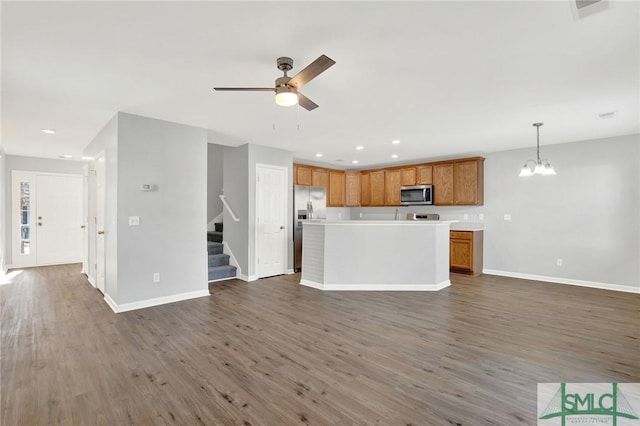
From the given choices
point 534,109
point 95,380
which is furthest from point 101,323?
point 534,109

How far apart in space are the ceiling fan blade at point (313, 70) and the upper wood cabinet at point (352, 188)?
5985 mm

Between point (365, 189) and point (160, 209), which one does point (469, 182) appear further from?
point (160, 209)

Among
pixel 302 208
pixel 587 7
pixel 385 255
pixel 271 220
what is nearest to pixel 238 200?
pixel 271 220

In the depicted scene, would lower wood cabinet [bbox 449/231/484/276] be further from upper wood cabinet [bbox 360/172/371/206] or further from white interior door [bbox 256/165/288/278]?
white interior door [bbox 256/165/288/278]

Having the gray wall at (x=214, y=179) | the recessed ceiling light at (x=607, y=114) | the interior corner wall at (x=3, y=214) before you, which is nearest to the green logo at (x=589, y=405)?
the recessed ceiling light at (x=607, y=114)

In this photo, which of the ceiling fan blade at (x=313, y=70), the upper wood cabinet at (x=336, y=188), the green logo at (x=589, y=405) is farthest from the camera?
the upper wood cabinet at (x=336, y=188)

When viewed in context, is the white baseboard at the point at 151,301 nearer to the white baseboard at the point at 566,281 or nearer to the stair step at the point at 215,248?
the stair step at the point at 215,248

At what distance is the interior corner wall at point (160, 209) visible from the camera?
386 centimetres

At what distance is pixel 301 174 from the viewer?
705 centimetres

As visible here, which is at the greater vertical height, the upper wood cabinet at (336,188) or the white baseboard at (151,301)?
the upper wood cabinet at (336,188)

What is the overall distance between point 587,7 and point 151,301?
506 centimetres

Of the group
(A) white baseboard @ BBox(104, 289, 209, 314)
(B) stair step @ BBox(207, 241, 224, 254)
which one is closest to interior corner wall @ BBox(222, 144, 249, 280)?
(B) stair step @ BBox(207, 241, 224, 254)

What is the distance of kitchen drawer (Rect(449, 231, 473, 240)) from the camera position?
6102 mm

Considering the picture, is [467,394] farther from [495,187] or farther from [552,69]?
[495,187]
